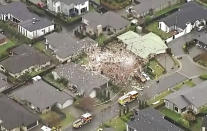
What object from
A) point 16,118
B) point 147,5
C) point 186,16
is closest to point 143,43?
point 186,16

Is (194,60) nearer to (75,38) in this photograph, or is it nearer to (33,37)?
(75,38)

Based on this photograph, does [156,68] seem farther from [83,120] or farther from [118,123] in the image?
[83,120]

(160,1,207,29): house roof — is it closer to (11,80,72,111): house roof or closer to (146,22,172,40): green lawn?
(146,22,172,40): green lawn

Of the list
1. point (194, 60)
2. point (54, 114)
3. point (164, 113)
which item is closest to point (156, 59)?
point (194, 60)

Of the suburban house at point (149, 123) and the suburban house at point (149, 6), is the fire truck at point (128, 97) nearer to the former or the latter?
the suburban house at point (149, 123)

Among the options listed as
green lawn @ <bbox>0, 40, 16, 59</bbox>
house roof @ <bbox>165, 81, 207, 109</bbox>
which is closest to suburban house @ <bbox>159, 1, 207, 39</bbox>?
house roof @ <bbox>165, 81, 207, 109</bbox>

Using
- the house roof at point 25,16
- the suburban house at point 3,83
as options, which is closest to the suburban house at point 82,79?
the suburban house at point 3,83
